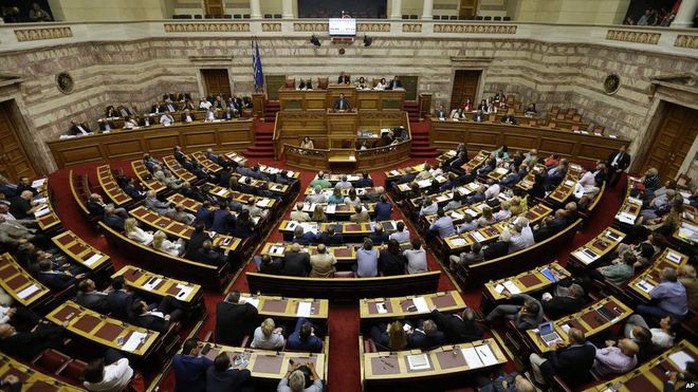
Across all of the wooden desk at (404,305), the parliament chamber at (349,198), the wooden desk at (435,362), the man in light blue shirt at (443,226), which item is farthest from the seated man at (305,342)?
the man in light blue shirt at (443,226)

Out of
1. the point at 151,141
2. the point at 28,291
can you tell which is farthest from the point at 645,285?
the point at 151,141

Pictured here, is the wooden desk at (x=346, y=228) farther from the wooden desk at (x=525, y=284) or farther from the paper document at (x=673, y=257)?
the paper document at (x=673, y=257)

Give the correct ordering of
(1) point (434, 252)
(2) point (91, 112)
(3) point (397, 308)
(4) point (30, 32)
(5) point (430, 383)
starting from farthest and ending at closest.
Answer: (2) point (91, 112) → (4) point (30, 32) → (1) point (434, 252) → (3) point (397, 308) → (5) point (430, 383)

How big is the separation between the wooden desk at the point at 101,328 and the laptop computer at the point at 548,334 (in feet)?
19.3

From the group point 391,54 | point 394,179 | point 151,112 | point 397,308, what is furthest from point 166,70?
point 397,308

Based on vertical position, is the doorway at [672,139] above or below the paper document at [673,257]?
above

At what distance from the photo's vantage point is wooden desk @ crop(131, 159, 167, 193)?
1013cm

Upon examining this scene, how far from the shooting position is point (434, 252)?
8.37 meters

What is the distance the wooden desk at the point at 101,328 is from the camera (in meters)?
5.01

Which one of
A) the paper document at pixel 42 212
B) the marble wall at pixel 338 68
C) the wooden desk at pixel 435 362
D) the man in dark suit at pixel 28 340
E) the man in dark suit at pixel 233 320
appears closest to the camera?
the wooden desk at pixel 435 362

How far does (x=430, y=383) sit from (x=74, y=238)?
7764 mm

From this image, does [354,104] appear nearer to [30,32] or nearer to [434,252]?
[434,252]

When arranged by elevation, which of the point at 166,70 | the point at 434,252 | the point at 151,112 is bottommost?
the point at 434,252

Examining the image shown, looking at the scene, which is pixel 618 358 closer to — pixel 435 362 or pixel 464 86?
pixel 435 362
